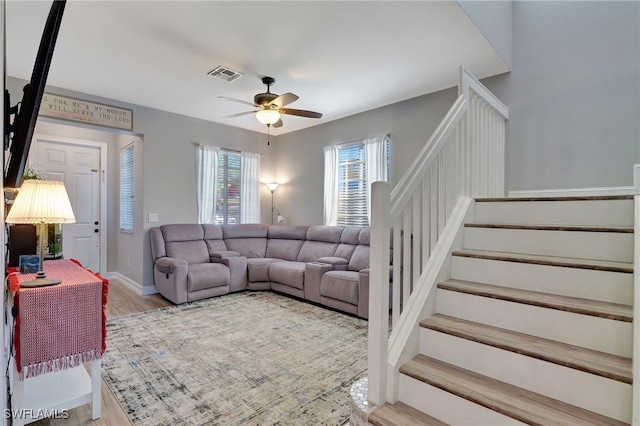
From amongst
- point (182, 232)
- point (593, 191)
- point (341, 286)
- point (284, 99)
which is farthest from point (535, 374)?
point (182, 232)

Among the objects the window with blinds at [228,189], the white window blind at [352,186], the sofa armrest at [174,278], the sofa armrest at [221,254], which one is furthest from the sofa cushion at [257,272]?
the white window blind at [352,186]

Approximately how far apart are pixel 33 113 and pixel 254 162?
4455 millimetres

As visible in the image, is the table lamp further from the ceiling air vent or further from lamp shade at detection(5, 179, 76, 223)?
the ceiling air vent

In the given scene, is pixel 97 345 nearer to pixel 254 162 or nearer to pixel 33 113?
pixel 33 113

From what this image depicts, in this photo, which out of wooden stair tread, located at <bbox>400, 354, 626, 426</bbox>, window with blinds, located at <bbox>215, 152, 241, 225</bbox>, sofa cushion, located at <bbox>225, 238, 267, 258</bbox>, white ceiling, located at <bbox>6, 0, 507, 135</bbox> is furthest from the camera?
window with blinds, located at <bbox>215, 152, 241, 225</bbox>

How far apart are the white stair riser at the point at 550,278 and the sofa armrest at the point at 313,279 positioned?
2.18 m

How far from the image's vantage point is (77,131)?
16.4 feet

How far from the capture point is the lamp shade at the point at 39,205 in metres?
1.67

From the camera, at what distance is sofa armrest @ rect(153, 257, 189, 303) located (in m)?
3.92

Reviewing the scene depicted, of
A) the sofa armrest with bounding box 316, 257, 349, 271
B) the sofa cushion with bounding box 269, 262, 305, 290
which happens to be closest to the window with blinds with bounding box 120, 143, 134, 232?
the sofa cushion with bounding box 269, 262, 305, 290

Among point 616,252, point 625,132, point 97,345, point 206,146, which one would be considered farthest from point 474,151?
point 206,146

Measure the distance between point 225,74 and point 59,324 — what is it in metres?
2.76

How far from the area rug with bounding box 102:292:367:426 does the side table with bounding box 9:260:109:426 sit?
32cm

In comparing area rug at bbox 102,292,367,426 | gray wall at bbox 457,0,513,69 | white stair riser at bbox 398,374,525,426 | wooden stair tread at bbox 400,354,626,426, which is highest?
gray wall at bbox 457,0,513,69
